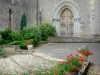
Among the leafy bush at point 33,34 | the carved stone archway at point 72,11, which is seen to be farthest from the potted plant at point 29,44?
the carved stone archway at point 72,11

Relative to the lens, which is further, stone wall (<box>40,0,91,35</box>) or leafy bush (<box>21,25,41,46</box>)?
stone wall (<box>40,0,91,35</box>)

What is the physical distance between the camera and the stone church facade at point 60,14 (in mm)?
25188

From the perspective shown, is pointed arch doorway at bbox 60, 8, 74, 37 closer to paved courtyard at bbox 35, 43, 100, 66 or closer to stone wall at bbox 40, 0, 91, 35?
stone wall at bbox 40, 0, 91, 35

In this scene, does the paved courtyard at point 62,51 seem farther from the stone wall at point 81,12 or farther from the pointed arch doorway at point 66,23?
the pointed arch doorway at point 66,23

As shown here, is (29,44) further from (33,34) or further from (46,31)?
(46,31)

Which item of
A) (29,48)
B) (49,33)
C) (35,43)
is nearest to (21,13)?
(49,33)

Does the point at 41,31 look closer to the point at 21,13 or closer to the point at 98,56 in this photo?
the point at 21,13

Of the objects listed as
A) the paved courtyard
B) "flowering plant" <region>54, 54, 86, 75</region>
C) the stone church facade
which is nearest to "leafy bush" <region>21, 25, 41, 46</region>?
the paved courtyard

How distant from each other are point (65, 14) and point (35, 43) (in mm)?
7731

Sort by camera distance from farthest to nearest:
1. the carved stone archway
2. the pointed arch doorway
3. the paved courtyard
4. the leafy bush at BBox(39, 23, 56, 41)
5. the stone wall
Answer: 1. the pointed arch doorway
2. the carved stone archway
3. the stone wall
4. the leafy bush at BBox(39, 23, 56, 41)
5. the paved courtyard

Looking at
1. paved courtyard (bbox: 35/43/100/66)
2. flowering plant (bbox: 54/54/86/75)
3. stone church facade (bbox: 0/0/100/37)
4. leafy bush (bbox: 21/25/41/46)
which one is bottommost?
paved courtyard (bbox: 35/43/100/66)

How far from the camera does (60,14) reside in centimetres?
2642

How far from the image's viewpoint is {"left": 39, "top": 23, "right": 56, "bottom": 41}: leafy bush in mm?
23250

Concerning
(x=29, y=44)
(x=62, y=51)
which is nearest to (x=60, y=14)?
(x=29, y=44)
